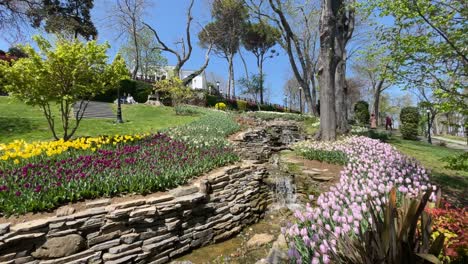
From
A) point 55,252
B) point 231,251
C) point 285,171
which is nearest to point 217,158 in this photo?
point 285,171

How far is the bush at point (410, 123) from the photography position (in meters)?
17.1

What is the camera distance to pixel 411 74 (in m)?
5.40

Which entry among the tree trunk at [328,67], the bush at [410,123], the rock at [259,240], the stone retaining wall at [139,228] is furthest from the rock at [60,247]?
the bush at [410,123]

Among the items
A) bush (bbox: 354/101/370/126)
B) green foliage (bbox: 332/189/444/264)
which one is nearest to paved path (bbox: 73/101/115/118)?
green foliage (bbox: 332/189/444/264)

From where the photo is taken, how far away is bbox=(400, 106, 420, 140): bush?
1706cm

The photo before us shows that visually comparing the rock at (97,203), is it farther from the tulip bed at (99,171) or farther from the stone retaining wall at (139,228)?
the tulip bed at (99,171)

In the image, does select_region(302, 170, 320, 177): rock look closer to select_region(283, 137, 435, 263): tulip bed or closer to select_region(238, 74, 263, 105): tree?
select_region(283, 137, 435, 263): tulip bed

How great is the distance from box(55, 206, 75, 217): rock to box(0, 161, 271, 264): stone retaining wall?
26mm

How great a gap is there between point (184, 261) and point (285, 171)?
3.81 meters

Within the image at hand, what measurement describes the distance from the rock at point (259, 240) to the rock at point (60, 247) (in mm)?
2750

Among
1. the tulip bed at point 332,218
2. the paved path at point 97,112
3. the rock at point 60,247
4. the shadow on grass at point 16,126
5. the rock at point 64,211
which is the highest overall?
the paved path at point 97,112

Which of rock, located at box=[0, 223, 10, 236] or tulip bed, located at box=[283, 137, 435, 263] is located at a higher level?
tulip bed, located at box=[283, 137, 435, 263]

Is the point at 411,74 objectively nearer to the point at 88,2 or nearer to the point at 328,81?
the point at 328,81

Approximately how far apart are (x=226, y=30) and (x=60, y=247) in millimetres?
34422
